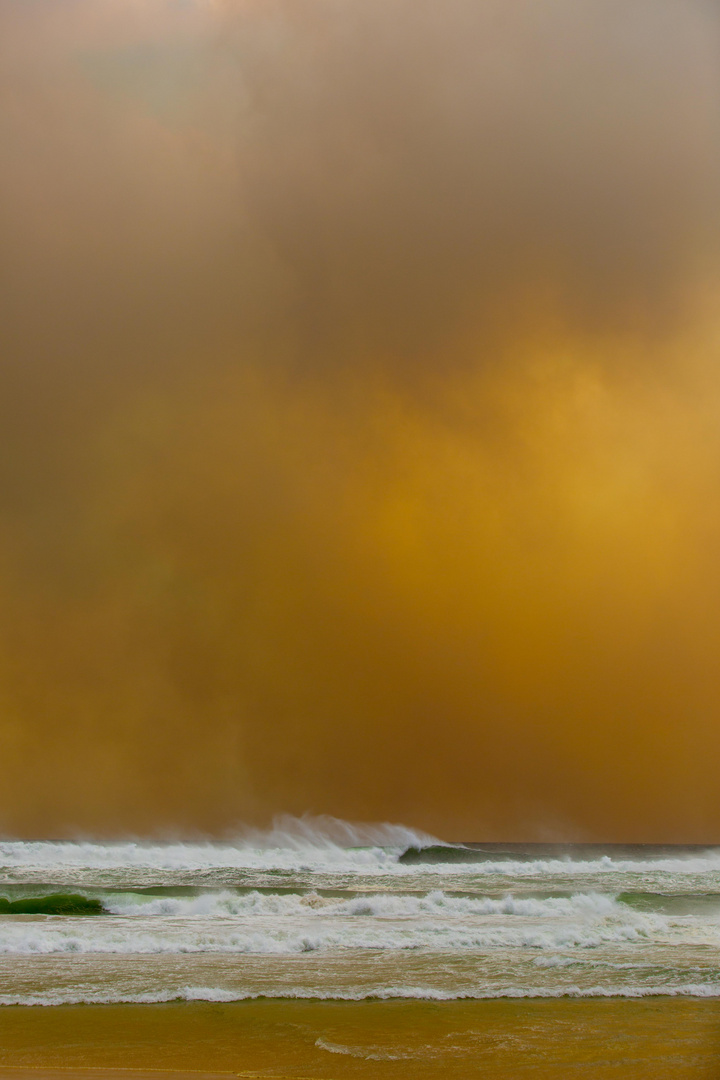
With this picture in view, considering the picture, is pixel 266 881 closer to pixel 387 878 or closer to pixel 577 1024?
pixel 387 878

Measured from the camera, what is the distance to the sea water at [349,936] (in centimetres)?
1374

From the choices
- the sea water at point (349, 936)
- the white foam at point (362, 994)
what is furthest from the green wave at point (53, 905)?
the white foam at point (362, 994)

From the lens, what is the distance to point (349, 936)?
60.8 feet

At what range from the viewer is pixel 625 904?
25953 millimetres

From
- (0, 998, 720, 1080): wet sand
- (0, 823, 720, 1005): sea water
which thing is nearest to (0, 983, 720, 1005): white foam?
(0, 823, 720, 1005): sea water

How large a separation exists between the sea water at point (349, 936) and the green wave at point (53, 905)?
6 cm

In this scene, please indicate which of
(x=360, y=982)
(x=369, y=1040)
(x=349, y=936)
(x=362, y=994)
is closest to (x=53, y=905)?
(x=349, y=936)

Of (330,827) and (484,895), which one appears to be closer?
(484,895)

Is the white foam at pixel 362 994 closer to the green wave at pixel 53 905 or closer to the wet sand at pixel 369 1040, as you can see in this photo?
the wet sand at pixel 369 1040

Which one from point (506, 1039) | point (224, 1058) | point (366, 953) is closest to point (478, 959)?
point (366, 953)

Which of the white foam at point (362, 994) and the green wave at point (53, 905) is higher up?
the white foam at point (362, 994)

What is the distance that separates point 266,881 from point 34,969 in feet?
63.4

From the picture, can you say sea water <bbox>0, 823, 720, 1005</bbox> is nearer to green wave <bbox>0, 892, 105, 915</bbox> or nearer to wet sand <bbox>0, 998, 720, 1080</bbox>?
green wave <bbox>0, 892, 105, 915</bbox>

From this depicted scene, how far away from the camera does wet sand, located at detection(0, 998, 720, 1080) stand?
9453mm
